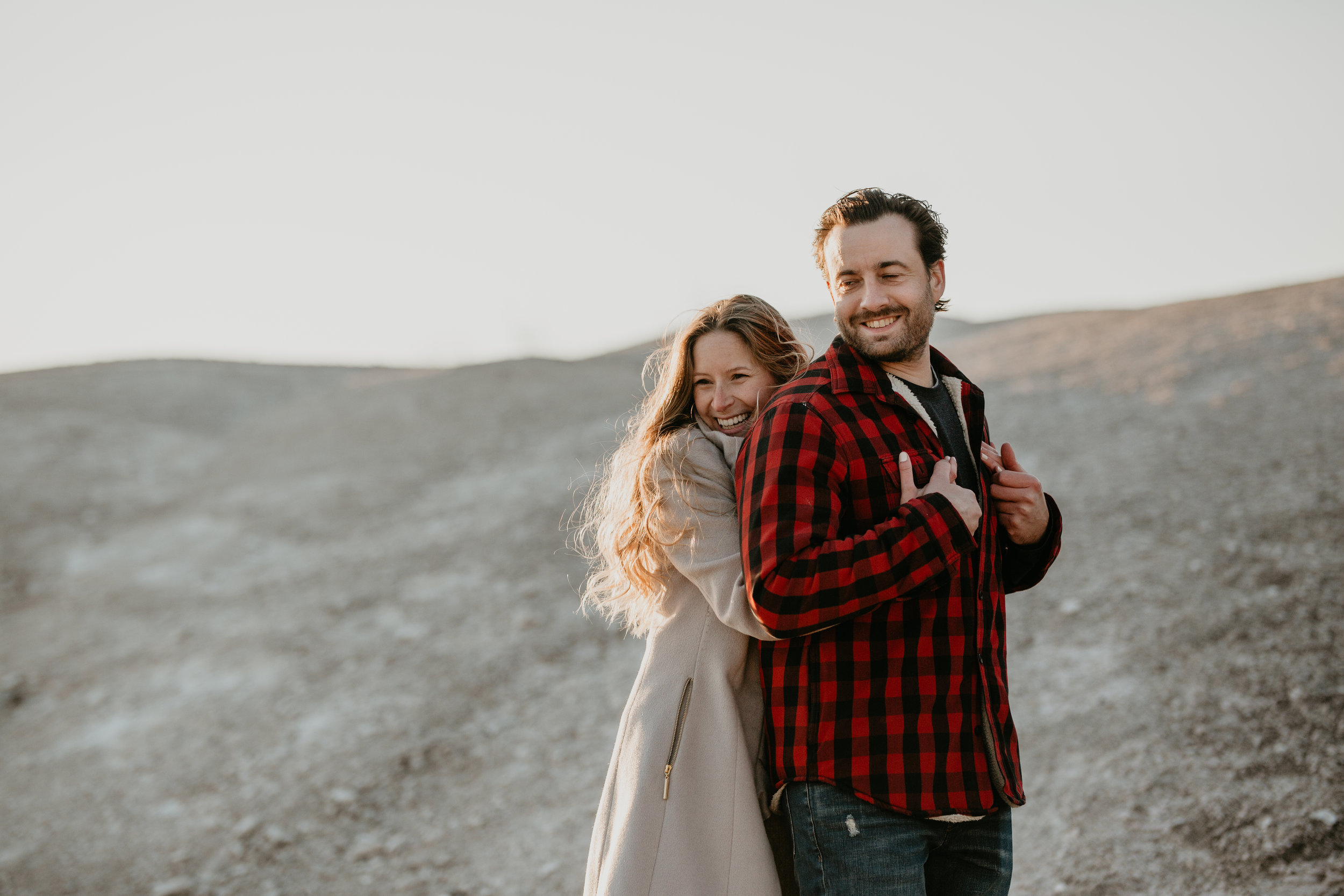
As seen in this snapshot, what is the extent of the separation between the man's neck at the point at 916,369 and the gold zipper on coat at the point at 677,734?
3.27 ft

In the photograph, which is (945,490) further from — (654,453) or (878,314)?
(654,453)

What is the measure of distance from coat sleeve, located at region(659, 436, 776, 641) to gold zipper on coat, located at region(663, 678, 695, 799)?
207 millimetres

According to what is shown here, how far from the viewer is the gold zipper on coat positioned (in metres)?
2.12

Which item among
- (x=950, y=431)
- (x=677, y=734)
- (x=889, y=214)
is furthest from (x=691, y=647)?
(x=889, y=214)

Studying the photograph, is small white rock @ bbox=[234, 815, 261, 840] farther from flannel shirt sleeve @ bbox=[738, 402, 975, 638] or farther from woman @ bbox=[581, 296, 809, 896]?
flannel shirt sleeve @ bbox=[738, 402, 975, 638]

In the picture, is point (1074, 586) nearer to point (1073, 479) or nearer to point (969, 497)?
point (1073, 479)

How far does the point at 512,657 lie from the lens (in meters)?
7.61

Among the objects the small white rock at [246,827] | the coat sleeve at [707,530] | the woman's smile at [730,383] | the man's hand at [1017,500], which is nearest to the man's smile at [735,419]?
the woman's smile at [730,383]

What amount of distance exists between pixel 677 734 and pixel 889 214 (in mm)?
1484

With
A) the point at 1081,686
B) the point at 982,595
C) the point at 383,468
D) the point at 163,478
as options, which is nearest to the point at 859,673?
the point at 982,595

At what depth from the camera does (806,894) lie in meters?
2.08

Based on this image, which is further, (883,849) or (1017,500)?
(1017,500)

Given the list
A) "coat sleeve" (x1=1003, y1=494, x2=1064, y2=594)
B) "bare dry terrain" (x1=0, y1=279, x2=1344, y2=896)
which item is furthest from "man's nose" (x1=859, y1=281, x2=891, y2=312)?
"bare dry terrain" (x1=0, y1=279, x2=1344, y2=896)

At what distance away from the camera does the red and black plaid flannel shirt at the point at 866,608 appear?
1.90 m
